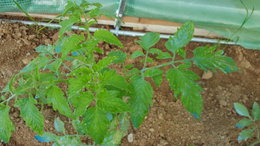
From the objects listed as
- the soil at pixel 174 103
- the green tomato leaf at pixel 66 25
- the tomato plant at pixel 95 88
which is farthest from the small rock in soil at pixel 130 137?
the green tomato leaf at pixel 66 25

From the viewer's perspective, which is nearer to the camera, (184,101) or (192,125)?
(184,101)

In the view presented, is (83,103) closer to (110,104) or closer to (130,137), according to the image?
(110,104)

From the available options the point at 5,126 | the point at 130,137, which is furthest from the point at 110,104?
the point at 130,137

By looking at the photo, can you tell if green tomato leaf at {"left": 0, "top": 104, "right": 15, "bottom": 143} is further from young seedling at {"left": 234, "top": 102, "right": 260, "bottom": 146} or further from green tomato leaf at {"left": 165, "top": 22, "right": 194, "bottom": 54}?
young seedling at {"left": 234, "top": 102, "right": 260, "bottom": 146}

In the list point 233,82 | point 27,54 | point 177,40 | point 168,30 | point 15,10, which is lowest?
point 233,82

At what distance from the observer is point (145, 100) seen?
116 centimetres

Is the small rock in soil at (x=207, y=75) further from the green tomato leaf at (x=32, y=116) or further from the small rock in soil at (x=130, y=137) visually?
the green tomato leaf at (x=32, y=116)

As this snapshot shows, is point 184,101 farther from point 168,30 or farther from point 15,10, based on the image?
point 15,10

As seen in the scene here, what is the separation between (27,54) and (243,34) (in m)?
1.73

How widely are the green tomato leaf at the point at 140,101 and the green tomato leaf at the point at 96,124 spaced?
0.20 meters

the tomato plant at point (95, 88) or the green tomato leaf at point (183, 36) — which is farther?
the green tomato leaf at point (183, 36)

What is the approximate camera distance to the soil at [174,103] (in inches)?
79.5

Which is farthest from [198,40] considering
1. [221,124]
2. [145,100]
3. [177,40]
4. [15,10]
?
[15,10]

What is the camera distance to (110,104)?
988 mm
